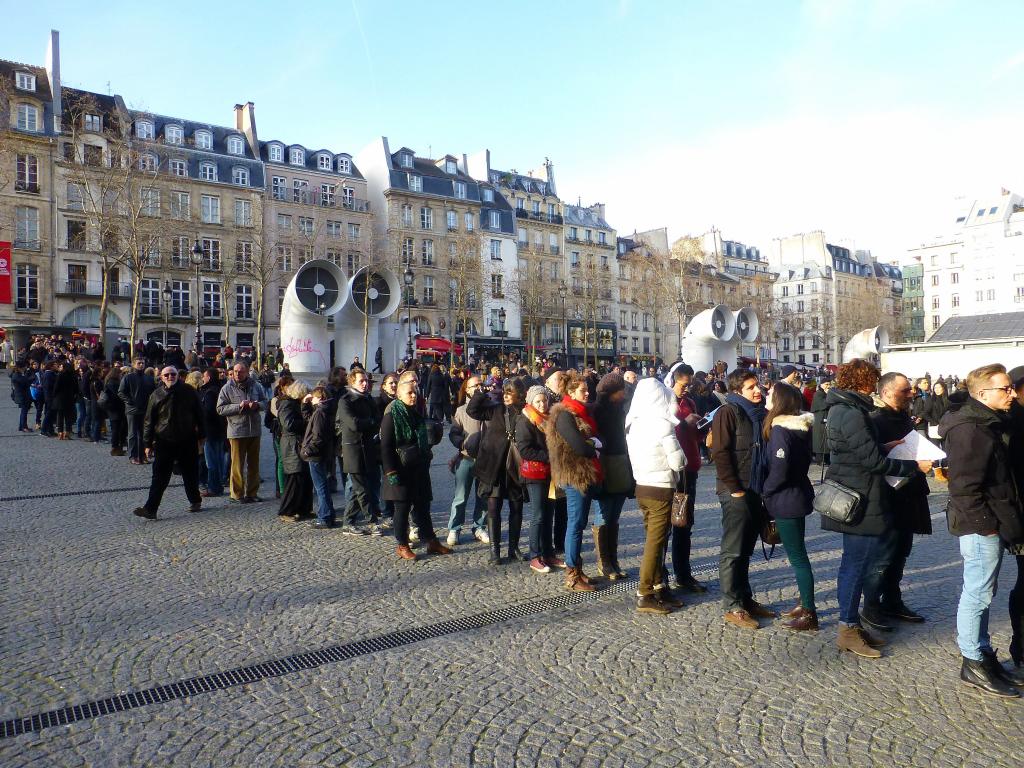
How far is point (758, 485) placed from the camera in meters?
4.87

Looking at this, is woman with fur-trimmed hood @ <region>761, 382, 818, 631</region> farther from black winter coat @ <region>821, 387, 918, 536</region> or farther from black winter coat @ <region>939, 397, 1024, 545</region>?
black winter coat @ <region>939, 397, 1024, 545</region>

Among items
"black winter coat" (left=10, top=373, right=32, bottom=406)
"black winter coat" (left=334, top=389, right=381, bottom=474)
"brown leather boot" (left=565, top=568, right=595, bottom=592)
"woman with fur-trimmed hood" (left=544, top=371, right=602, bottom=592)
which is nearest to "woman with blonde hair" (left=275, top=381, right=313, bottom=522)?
"black winter coat" (left=334, top=389, right=381, bottom=474)

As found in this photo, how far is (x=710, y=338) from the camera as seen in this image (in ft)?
95.9

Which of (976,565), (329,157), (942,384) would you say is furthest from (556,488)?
(329,157)

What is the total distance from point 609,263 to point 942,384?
57.1 meters

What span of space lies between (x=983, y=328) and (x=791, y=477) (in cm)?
4250

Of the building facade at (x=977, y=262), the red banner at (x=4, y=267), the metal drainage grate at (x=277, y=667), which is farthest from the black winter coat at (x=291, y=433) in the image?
the building facade at (x=977, y=262)

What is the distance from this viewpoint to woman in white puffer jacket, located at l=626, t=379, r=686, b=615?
5.16 metres

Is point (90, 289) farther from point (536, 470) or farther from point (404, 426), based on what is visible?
point (536, 470)

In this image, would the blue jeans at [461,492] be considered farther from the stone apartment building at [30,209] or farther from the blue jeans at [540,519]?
the stone apartment building at [30,209]

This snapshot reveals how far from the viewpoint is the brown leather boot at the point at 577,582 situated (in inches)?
231

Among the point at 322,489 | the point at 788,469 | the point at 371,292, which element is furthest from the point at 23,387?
the point at 788,469

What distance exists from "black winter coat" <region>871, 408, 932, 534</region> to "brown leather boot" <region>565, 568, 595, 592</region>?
234cm

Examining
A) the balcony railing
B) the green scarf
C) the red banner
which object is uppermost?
the balcony railing
